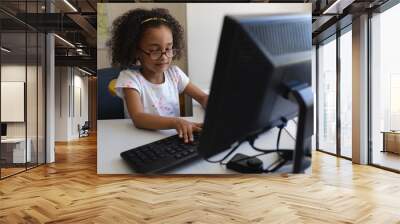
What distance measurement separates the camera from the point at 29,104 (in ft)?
23.6

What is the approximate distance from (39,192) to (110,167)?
3.76ft

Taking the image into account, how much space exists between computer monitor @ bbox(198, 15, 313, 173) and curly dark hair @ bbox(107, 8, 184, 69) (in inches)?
54.3

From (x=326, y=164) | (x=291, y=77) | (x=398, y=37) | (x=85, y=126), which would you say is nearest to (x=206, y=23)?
(x=291, y=77)

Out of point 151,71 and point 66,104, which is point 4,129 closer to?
point 151,71

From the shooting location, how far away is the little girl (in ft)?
13.1

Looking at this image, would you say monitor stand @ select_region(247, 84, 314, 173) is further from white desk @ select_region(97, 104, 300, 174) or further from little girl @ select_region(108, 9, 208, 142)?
little girl @ select_region(108, 9, 208, 142)

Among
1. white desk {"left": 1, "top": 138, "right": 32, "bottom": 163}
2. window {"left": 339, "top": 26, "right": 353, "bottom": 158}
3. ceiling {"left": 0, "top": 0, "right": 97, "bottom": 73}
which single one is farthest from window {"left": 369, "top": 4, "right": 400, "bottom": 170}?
white desk {"left": 1, "top": 138, "right": 32, "bottom": 163}

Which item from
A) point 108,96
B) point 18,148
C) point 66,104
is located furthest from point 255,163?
point 66,104

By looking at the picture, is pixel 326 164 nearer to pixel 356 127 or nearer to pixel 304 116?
pixel 356 127

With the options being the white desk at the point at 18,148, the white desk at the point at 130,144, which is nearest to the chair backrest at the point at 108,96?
the white desk at the point at 130,144

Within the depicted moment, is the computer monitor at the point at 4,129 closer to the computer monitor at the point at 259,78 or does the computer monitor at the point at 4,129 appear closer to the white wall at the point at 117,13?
the white wall at the point at 117,13

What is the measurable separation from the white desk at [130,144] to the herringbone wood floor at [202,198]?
1.27 feet

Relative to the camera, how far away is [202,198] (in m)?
4.59

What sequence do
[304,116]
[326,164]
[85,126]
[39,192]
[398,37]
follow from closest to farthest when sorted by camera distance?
[304,116]
[39,192]
[398,37]
[326,164]
[85,126]
